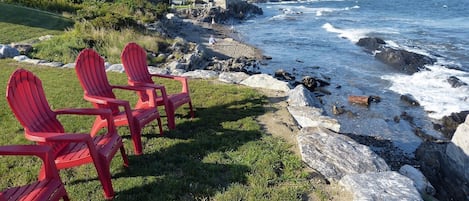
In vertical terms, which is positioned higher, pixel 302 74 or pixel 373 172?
pixel 373 172

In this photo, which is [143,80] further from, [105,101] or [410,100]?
[410,100]

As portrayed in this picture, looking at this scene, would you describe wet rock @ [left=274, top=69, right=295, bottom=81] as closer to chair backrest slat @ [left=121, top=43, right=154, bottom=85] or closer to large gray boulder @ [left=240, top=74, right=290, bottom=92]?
large gray boulder @ [left=240, top=74, right=290, bottom=92]

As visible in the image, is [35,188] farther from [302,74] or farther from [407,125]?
[302,74]

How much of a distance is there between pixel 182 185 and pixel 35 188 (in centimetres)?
137

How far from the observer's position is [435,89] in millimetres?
14578

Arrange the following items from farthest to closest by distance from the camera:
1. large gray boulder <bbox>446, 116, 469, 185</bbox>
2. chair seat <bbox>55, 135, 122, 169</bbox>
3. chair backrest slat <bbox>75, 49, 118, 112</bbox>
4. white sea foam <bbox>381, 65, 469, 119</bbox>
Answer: white sea foam <bbox>381, 65, 469, 119</bbox> → large gray boulder <bbox>446, 116, 469, 185</bbox> → chair backrest slat <bbox>75, 49, 118, 112</bbox> → chair seat <bbox>55, 135, 122, 169</bbox>

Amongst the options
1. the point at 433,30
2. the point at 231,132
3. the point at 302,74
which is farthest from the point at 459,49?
the point at 231,132

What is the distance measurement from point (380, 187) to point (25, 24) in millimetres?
14806

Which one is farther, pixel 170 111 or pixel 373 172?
pixel 170 111

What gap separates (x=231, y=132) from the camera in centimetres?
553

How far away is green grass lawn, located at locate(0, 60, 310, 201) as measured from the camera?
3.88m

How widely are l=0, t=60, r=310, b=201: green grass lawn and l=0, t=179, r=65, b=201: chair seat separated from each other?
0.60 meters

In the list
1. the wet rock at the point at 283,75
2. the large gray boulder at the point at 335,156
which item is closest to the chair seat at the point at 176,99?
the large gray boulder at the point at 335,156

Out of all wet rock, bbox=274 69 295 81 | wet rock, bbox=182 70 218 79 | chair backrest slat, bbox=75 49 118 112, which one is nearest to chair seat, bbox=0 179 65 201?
chair backrest slat, bbox=75 49 118 112
